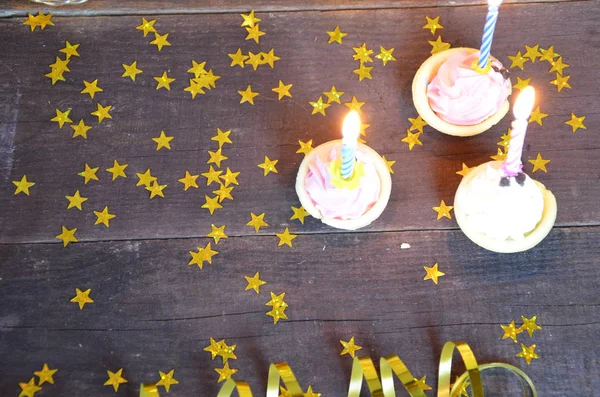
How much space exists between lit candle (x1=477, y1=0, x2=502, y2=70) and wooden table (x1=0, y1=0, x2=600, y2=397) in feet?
0.53

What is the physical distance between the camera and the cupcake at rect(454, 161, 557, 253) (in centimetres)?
101

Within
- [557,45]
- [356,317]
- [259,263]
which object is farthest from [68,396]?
[557,45]

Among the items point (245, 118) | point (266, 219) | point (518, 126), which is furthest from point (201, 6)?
point (518, 126)

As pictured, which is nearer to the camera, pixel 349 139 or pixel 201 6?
pixel 349 139

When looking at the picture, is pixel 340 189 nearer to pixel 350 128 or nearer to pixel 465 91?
pixel 350 128

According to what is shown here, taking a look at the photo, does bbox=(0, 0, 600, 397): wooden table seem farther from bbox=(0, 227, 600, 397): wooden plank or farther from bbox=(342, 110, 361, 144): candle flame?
bbox=(342, 110, 361, 144): candle flame

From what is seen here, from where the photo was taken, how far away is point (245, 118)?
1174mm

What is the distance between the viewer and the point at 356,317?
109 cm

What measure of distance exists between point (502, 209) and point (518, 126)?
171 millimetres

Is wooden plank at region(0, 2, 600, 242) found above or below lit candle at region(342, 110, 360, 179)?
above

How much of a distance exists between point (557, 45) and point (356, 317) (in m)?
0.61

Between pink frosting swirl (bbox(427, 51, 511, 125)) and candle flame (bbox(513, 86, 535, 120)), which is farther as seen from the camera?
pink frosting swirl (bbox(427, 51, 511, 125))

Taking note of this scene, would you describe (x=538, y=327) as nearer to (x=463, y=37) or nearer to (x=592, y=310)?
(x=592, y=310)


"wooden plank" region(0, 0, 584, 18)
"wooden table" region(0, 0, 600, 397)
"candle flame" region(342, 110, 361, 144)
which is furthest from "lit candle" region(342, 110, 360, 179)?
"wooden plank" region(0, 0, 584, 18)
